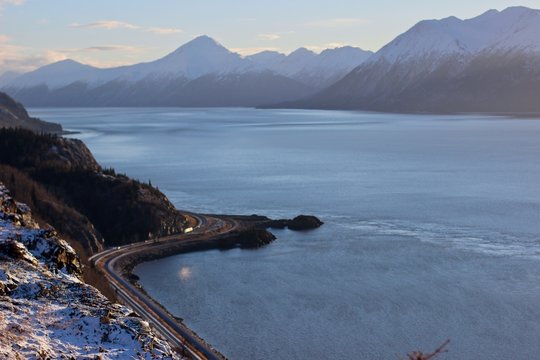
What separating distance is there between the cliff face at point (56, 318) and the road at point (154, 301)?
425 inches

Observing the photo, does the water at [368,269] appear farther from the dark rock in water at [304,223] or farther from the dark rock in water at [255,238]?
the dark rock in water at [304,223]

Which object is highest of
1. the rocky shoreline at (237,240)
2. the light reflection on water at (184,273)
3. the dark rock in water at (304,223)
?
the dark rock in water at (304,223)

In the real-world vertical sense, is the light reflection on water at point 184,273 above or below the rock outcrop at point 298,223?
below

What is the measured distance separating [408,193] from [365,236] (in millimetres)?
31402

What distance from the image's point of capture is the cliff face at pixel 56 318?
27.1 meters

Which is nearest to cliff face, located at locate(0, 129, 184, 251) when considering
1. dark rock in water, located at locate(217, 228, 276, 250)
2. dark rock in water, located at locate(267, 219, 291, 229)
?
dark rock in water, located at locate(217, 228, 276, 250)

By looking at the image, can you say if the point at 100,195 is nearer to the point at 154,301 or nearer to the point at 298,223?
the point at 298,223

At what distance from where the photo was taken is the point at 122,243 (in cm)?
7988

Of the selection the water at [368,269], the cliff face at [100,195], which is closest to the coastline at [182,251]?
the water at [368,269]

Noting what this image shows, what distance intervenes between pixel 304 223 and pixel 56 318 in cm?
5717

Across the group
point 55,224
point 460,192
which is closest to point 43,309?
point 55,224

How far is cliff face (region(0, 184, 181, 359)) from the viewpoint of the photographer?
A: 1067 inches

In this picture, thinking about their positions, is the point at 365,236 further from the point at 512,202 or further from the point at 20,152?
the point at 20,152

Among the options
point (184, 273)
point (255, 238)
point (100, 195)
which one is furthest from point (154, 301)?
point (100, 195)
